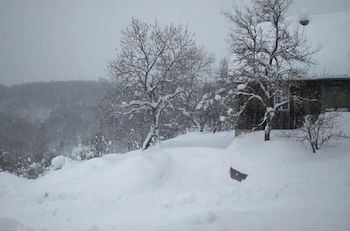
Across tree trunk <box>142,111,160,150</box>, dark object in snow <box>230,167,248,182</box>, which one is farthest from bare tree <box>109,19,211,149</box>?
dark object in snow <box>230,167,248,182</box>

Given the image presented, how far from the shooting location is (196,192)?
1057 centimetres

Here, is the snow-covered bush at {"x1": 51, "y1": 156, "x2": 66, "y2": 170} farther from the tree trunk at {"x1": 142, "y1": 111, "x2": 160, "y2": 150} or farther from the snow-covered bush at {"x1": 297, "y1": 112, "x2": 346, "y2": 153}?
the snow-covered bush at {"x1": 297, "y1": 112, "x2": 346, "y2": 153}

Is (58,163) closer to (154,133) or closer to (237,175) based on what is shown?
(154,133)

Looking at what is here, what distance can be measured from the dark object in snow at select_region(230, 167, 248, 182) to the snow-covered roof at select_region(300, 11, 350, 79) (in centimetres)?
470

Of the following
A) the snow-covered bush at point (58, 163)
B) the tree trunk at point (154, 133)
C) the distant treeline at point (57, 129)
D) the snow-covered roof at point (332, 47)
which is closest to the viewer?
the snow-covered roof at point (332, 47)

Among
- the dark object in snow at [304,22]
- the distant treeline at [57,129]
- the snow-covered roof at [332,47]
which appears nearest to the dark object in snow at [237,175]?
the snow-covered roof at [332,47]

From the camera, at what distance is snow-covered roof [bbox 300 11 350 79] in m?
12.6

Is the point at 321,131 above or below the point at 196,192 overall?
above

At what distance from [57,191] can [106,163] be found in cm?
263

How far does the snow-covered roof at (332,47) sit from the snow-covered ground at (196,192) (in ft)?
7.53

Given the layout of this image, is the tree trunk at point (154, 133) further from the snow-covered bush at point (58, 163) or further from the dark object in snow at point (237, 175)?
the dark object in snow at point (237, 175)

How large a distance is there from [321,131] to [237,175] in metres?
3.00

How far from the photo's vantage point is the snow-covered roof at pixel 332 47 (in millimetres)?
12638

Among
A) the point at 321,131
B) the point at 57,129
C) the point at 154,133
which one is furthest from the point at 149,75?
the point at 57,129
